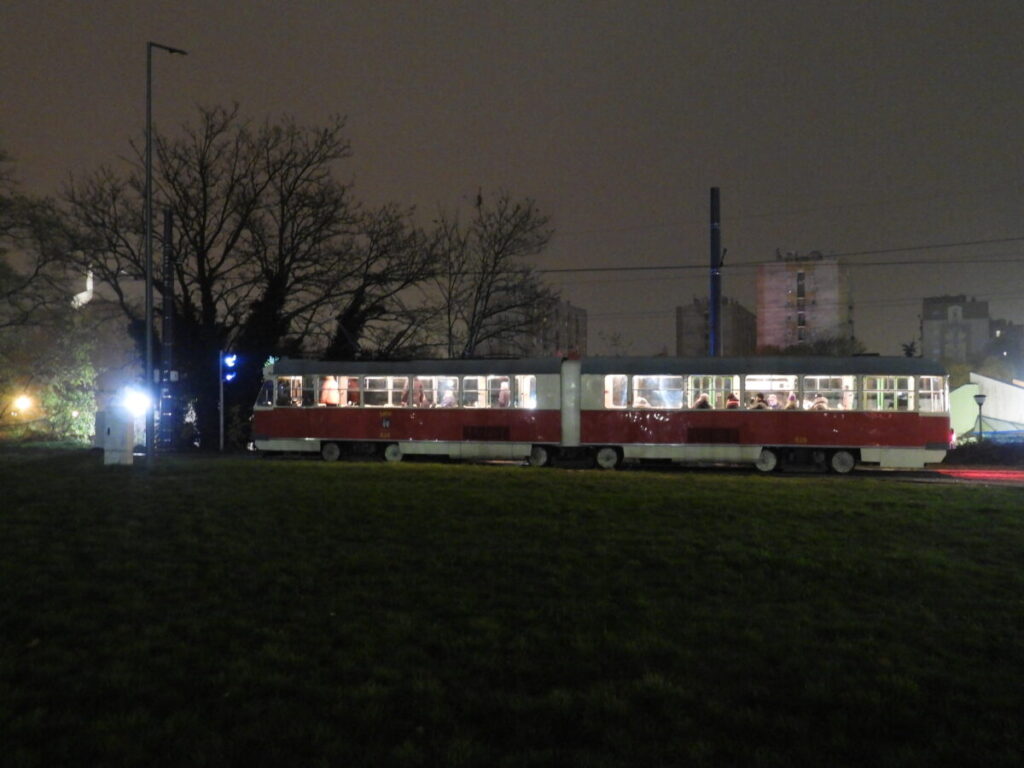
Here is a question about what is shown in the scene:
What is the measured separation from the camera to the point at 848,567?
9.41 m

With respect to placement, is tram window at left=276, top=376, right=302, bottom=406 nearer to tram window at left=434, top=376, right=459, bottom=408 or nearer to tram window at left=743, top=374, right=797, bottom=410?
tram window at left=434, top=376, right=459, bottom=408

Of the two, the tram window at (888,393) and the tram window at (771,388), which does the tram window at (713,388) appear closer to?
the tram window at (771,388)

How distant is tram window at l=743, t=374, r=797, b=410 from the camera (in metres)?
23.0

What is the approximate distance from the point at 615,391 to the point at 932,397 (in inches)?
325

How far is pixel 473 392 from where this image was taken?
25.2 m

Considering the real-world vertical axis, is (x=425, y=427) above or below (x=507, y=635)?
above

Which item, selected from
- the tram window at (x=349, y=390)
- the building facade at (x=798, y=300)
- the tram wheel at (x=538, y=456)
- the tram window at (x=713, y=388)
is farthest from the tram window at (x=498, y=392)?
the building facade at (x=798, y=300)

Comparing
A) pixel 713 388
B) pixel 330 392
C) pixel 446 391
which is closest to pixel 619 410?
pixel 713 388

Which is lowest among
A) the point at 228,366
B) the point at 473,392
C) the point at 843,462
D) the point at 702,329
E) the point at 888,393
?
the point at 843,462

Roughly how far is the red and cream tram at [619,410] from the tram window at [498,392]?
3 centimetres

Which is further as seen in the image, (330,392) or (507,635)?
(330,392)

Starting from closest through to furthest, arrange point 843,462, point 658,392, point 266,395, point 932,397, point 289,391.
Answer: point 932,397
point 843,462
point 658,392
point 289,391
point 266,395

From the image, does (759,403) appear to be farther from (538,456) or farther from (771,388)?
(538,456)

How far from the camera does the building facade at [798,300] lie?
130625mm
